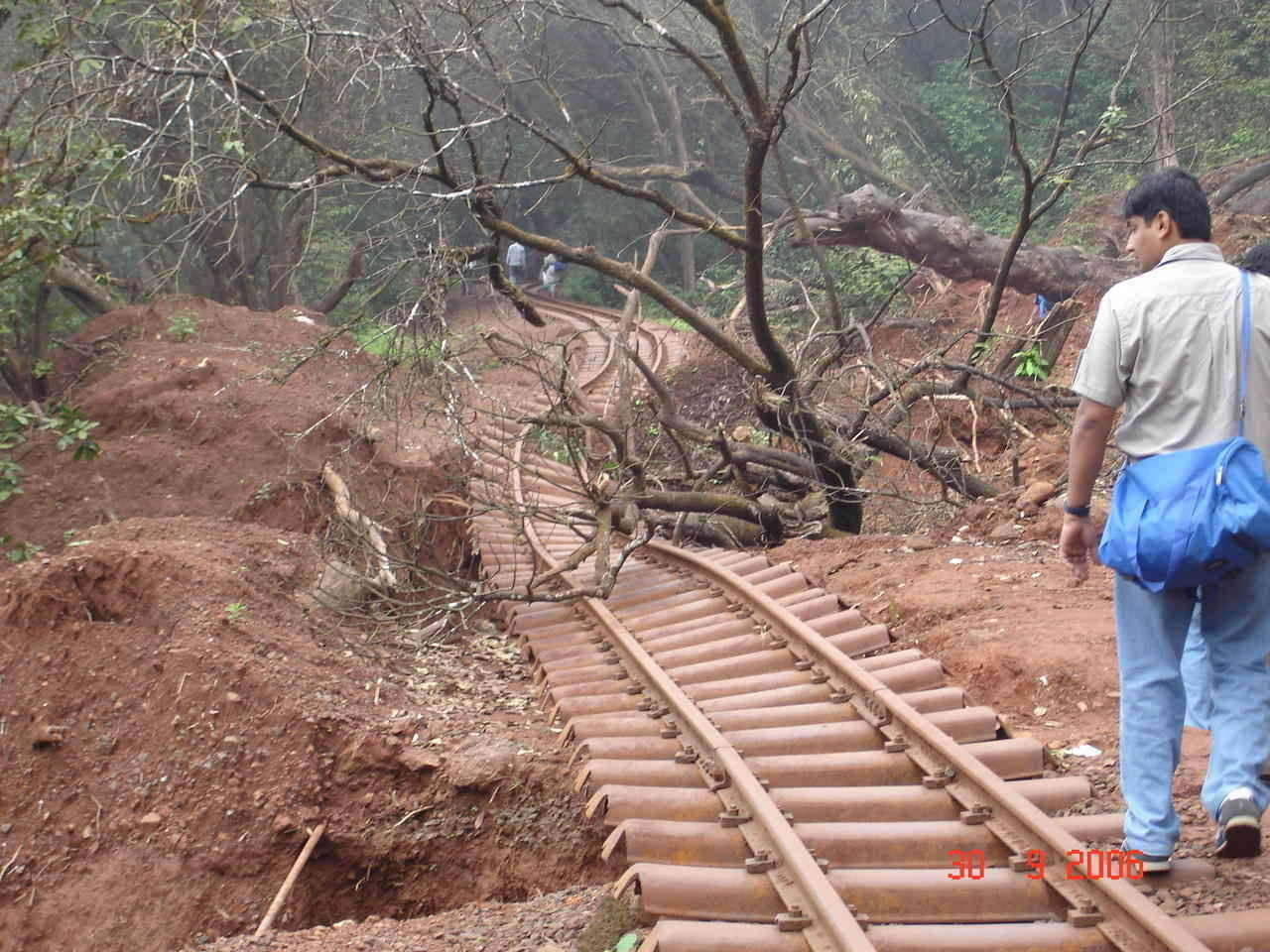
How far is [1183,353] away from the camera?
3551mm

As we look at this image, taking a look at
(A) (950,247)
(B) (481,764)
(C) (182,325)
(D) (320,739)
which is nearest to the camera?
(B) (481,764)

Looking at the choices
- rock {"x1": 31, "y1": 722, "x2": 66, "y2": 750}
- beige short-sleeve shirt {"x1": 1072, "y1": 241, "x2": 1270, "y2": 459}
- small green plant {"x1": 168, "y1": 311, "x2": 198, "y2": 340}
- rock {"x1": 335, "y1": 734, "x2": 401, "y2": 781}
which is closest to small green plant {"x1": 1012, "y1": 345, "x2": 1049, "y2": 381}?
rock {"x1": 335, "y1": 734, "x2": 401, "y2": 781}

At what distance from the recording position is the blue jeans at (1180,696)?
358 cm

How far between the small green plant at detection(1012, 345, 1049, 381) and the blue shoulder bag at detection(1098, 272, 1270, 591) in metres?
7.69

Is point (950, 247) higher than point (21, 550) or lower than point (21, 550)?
higher

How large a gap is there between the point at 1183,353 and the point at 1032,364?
25.8 feet

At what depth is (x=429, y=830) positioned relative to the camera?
18.5 ft

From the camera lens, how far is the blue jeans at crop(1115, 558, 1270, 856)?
Result: 141 inches

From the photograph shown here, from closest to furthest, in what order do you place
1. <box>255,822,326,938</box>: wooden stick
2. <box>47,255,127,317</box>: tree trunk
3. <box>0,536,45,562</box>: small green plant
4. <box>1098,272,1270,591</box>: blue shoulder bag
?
1. <box>1098,272,1270,591</box>: blue shoulder bag
2. <box>255,822,326,938</box>: wooden stick
3. <box>0,536,45,562</box>: small green plant
4. <box>47,255,127,317</box>: tree trunk

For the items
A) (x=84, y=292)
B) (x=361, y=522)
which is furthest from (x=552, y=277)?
(x=361, y=522)

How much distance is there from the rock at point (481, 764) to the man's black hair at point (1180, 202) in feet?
12.2

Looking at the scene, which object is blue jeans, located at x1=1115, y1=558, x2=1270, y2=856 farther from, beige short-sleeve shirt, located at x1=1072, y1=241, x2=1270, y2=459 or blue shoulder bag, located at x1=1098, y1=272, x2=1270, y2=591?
beige short-sleeve shirt, located at x1=1072, y1=241, x2=1270, y2=459

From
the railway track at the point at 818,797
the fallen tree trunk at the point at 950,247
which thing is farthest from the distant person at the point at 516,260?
the railway track at the point at 818,797

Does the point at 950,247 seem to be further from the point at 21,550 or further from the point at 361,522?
the point at 21,550
